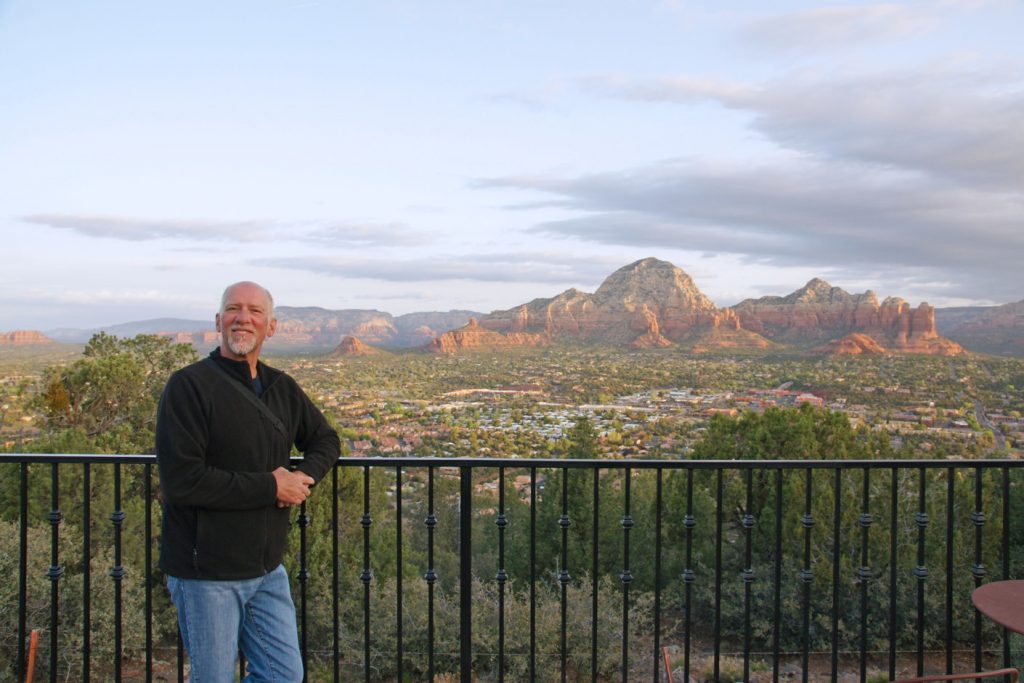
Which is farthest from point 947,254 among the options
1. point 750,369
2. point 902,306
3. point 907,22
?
point 907,22

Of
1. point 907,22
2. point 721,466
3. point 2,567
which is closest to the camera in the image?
point 721,466

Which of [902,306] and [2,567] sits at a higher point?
[902,306]

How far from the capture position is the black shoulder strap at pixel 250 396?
209 cm

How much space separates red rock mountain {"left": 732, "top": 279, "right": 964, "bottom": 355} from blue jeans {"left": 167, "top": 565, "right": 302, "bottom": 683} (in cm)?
5335

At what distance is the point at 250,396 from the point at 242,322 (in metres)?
0.24

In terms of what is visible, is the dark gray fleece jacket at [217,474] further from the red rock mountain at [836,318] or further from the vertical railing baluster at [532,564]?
the red rock mountain at [836,318]

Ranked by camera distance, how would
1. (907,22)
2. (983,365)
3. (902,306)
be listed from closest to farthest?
(907,22)
(983,365)
(902,306)

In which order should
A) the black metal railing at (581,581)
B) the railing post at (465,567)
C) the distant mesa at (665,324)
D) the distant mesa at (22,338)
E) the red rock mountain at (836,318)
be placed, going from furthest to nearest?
the red rock mountain at (836,318) < the distant mesa at (665,324) < the distant mesa at (22,338) < the black metal railing at (581,581) < the railing post at (465,567)

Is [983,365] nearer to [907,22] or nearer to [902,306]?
[902,306]

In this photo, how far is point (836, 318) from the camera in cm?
5562

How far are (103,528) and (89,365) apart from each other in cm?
462

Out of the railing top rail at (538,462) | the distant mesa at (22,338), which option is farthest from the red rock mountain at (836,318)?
the railing top rail at (538,462)

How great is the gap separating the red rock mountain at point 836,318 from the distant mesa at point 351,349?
2991 cm

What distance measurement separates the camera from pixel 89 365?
1814 centimetres
